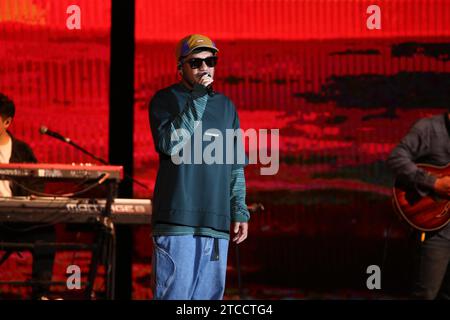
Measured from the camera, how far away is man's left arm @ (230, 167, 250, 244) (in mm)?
4457

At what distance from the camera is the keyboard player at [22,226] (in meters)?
6.39

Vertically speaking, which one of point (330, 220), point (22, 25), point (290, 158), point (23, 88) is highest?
point (22, 25)

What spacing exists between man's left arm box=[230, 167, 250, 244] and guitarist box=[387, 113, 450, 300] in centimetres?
210

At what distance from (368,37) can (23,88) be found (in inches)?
105

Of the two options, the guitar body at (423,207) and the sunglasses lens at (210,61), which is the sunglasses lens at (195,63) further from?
the guitar body at (423,207)

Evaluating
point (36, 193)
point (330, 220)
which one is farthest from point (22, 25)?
point (330, 220)

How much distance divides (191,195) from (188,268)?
0.32m

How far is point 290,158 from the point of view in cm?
742

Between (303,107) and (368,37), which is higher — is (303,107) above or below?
below

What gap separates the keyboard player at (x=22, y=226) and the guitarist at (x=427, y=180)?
A: 2379 mm

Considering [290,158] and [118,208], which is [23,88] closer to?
[118,208]

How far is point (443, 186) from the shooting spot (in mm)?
6320
